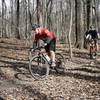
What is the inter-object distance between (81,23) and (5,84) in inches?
488

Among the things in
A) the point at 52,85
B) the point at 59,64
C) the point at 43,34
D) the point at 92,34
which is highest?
the point at 43,34

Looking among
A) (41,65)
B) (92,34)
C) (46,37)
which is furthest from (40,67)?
(92,34)

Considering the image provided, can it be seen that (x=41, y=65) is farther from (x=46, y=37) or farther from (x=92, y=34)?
(x=92, y=34)

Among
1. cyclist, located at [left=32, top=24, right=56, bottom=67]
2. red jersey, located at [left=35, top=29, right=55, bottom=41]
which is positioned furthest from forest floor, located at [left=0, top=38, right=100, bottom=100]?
red jersey, located at [left=35, top=29, right=55, bottom=41]

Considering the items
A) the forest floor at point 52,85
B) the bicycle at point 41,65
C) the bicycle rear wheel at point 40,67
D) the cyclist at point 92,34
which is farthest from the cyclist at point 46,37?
the cyclist at point 92,34

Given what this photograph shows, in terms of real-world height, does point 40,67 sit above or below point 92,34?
→ below

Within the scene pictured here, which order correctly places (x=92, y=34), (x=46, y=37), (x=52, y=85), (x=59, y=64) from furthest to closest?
(x=92, y=34) → (x=59, y=64) → (x=46, y=37) → (x=52, y=85)

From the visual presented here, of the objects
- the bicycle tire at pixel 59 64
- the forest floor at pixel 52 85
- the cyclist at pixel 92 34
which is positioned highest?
the cyclist at pixel 92 34

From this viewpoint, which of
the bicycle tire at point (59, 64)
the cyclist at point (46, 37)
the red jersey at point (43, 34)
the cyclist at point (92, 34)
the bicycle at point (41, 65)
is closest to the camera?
the cyclist at point (46, 37)

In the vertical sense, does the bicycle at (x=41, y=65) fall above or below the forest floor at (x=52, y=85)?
above

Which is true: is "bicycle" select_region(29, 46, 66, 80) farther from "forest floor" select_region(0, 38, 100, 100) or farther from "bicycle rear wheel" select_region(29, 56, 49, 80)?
"forest floor" select_region(0, 38, 100, 100)

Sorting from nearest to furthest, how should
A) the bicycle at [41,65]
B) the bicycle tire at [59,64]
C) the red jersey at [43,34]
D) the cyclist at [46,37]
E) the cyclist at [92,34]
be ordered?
the cyclist at [46,37] < the red jersey at [43,34] < the bicycle at [41,65] < the bicycle tire at [59,64] < the cyclist at [92,34]

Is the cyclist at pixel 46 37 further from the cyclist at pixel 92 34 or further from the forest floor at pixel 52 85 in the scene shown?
the cyclist at pixel 92 34

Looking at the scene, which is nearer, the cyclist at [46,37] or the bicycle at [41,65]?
the cyclist at [46,37]
